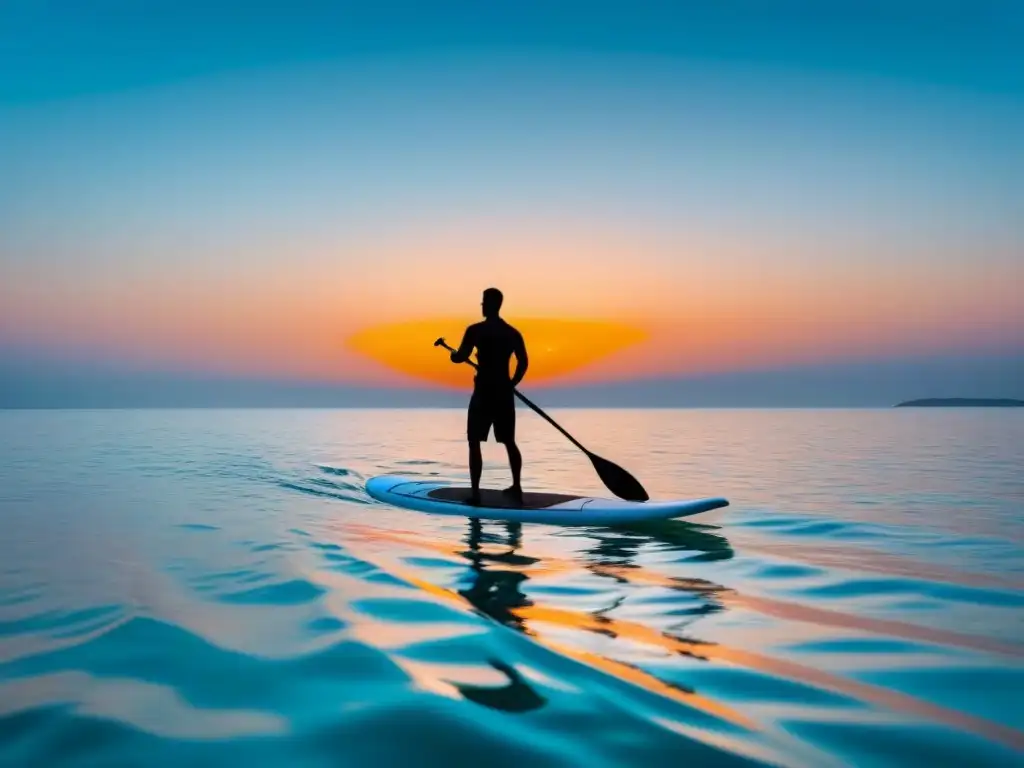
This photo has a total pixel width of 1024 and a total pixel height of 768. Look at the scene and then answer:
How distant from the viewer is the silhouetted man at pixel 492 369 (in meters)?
9.42

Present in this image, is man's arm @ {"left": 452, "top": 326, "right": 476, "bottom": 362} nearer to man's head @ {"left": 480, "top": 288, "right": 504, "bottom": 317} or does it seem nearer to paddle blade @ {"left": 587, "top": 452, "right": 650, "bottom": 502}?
man's head @ {"left": 480, "top": 288, "right": 504, "bottom": 317}

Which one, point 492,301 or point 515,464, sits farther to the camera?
point 515,464

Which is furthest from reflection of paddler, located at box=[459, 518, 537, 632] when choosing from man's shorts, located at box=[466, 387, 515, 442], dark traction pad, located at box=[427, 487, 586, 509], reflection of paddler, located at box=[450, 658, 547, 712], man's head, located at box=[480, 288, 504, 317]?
man's head, located at box=[480, 288, 504, 317]

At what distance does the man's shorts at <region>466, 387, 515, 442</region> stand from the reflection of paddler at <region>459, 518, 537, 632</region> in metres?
1.71

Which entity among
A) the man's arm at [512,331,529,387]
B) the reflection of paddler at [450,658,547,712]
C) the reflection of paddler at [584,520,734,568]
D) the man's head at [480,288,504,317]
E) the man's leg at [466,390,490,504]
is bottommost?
the reflection of paddler at [584,520,734,568]

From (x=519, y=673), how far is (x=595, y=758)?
0.96m

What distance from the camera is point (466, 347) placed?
30.9ft

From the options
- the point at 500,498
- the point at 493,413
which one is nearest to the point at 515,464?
the point at 500,498

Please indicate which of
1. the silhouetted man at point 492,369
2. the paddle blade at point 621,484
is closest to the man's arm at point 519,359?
the silhouetted man at point 492,369

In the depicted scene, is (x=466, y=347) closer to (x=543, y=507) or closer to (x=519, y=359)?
(x=519, y=359)

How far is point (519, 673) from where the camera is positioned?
3.81m

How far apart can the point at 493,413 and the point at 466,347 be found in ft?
3.21

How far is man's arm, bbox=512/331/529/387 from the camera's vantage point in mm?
9586

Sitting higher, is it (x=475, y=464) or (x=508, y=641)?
(x=475, y=464)
